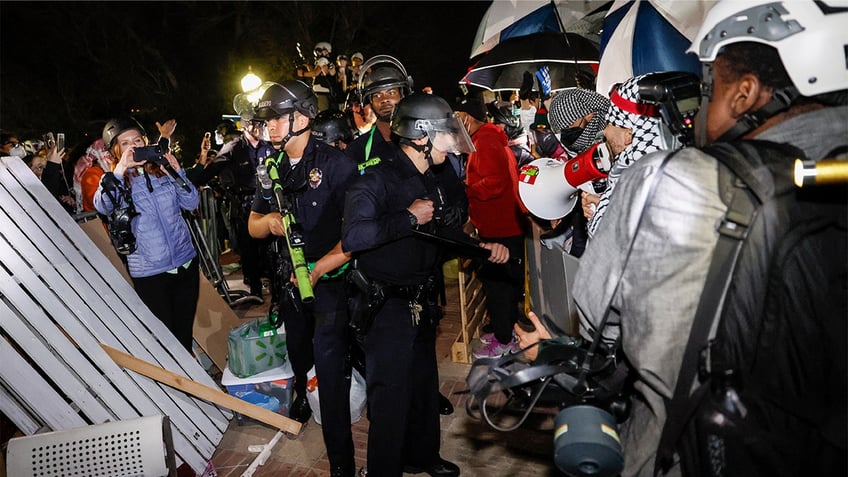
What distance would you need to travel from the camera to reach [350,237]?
9.50 feet

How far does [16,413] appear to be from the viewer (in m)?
2.98

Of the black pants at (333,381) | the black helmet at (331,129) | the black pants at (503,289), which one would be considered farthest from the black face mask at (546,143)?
the black pants at (333,381)

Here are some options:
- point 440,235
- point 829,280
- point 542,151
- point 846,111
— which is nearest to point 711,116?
point 846,111

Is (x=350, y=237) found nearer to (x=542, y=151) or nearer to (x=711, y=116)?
(x=711, y=116)

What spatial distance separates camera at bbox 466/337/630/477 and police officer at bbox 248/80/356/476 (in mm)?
1733

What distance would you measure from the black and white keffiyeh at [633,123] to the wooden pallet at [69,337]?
326 cm

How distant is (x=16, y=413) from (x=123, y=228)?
1.48 metres

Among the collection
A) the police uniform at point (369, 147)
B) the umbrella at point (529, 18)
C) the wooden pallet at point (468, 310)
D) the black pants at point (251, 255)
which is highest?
the umbrella at point (529, 18)

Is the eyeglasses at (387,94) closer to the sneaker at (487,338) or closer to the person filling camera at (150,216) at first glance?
the person filling camera at (150,216)

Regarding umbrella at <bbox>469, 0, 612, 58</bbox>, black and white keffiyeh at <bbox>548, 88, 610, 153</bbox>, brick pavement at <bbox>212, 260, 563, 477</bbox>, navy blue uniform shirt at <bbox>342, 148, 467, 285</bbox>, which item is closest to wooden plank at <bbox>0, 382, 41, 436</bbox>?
brick pavement at <bbox>212, 260, 563, 477</bbox>

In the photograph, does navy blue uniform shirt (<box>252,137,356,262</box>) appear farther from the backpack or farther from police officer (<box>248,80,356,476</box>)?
the backpack

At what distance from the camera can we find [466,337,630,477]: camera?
156 cm

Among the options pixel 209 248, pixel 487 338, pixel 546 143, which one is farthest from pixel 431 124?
pixel 209 248

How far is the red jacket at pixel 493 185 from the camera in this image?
4766 millimetres
